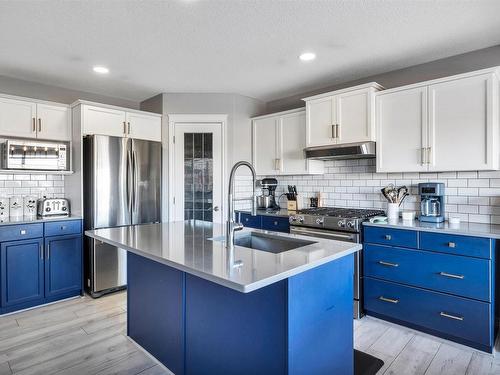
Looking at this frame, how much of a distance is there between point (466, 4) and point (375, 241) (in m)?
1.91

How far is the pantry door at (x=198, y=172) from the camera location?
4.25 metres

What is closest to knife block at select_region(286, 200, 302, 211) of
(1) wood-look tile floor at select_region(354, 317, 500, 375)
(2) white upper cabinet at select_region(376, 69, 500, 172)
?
(2) white upper cabinet at select_region(376, 69, 500, 172)

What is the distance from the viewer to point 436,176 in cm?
309

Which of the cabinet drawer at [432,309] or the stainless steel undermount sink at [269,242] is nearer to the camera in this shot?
the stainless steel undermount sink at [269,242]

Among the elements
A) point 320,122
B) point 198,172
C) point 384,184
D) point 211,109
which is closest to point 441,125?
point 384,184

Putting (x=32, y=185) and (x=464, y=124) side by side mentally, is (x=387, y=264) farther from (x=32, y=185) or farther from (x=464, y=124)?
(x=32, y=185)

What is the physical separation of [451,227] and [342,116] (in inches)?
59.0

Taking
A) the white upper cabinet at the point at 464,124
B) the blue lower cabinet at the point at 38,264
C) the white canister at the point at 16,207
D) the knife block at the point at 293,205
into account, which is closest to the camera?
the white upper cabinet at the point at 464,124

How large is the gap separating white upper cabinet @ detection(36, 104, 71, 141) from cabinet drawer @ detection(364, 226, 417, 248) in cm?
345

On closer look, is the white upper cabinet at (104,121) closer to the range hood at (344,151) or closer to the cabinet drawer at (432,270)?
the range hood at (344,151)

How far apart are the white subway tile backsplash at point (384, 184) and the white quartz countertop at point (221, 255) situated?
70.1 inches

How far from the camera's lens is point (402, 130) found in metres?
3.05

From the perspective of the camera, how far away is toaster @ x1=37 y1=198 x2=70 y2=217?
3.52m

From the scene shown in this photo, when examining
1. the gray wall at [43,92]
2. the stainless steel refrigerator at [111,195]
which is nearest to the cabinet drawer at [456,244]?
the stainless steel refrigerator at [111,195]
